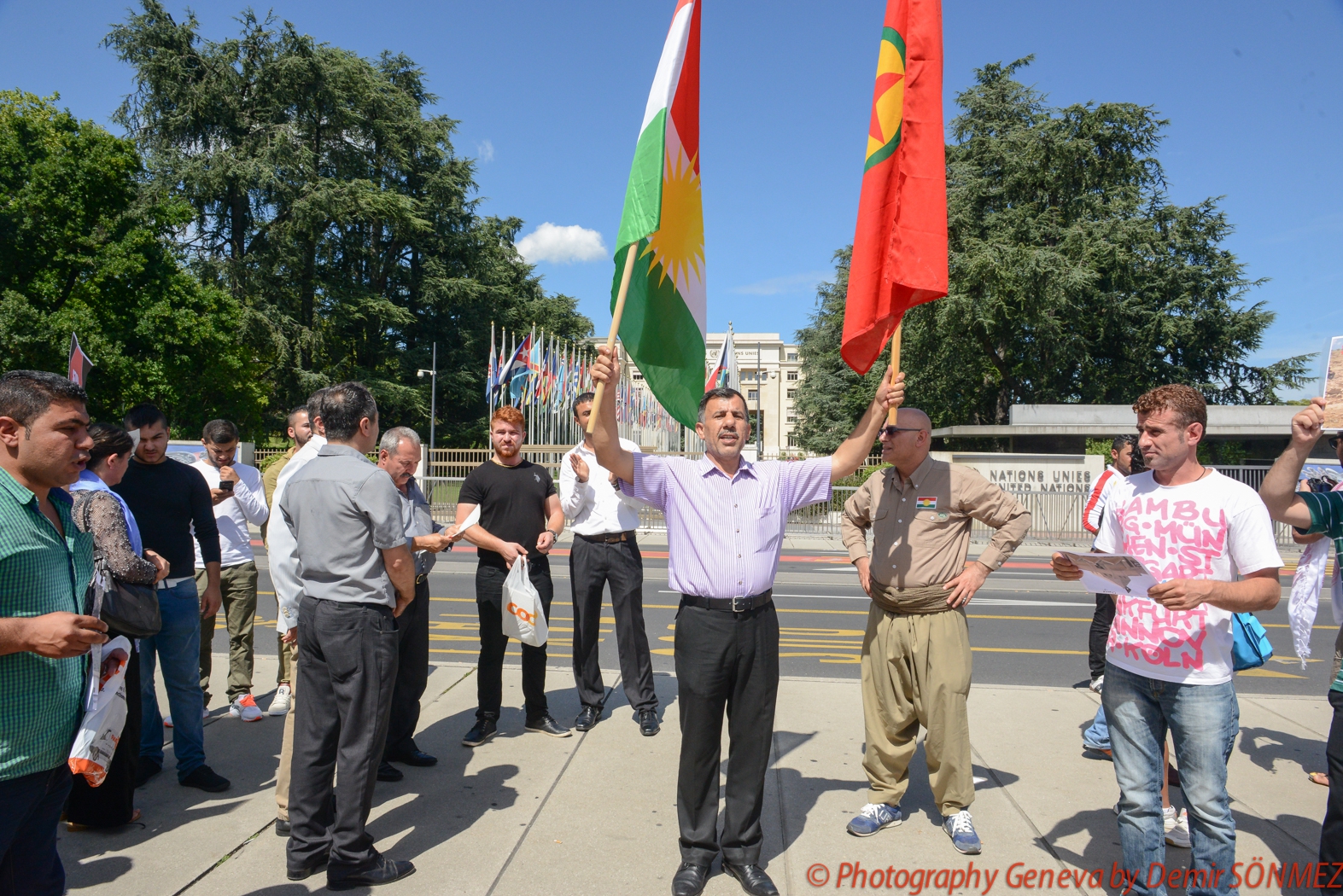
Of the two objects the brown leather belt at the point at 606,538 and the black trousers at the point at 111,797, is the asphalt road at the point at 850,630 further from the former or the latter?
the black trousers at the point at 111,797

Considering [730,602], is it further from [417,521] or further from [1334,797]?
[1334,797]

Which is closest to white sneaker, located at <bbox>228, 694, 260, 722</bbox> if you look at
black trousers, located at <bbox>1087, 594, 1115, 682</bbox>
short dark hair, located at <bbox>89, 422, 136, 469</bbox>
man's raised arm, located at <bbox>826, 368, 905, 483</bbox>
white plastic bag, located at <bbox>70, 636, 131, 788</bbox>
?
short dark hair, located at <bbox>89, 422, 136, 469</bbox>

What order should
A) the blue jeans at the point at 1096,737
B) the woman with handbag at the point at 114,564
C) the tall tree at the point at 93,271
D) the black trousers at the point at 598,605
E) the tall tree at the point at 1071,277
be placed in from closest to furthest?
the woman with handbag at the point at 114,564, the blue jeans at the point at 1096,737, the black trousers at the point at 598,605, the tall tree at the point at 93,271, the tall tree at the point at 1071,277

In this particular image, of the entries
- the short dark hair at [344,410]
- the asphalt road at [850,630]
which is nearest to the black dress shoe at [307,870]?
the short dark hair at [344,410]

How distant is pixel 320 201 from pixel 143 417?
120 feet

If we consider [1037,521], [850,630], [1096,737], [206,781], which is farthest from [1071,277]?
[206,781]

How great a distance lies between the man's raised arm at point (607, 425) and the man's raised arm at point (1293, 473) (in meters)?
2.49

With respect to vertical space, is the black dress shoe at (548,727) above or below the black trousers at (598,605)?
below

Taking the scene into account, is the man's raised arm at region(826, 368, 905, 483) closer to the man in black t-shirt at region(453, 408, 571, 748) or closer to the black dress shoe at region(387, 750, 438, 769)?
the man in black t-shirt at region(453, 408, 571, 748)

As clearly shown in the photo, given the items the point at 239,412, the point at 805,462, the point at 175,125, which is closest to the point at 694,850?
the point at 805,462

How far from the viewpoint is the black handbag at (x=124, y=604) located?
3.30 metres

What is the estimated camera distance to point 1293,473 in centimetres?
328

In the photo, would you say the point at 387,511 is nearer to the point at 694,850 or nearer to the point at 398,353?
the point at 694,850

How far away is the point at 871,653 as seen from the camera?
4.32 meters
